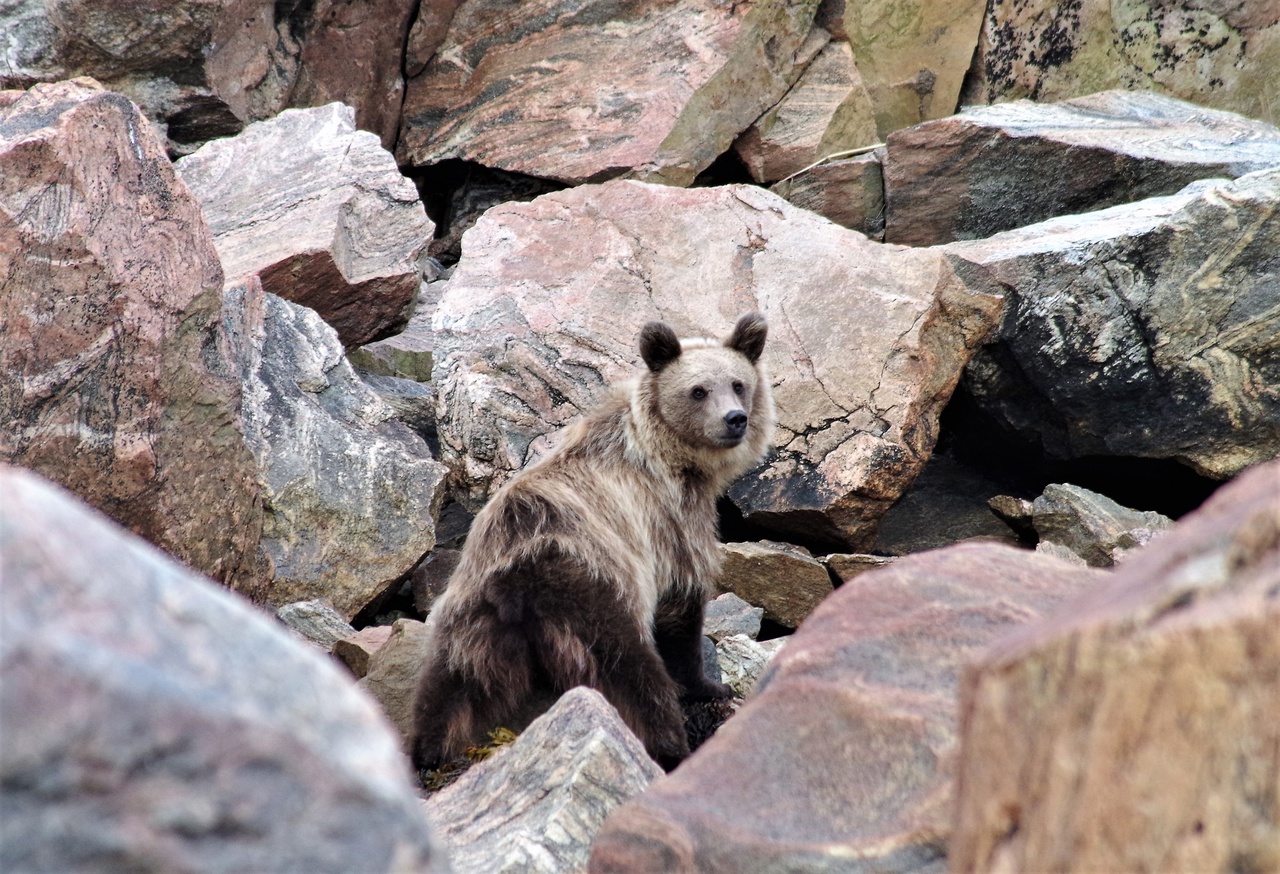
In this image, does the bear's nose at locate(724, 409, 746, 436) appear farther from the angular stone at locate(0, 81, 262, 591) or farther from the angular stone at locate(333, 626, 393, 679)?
the angular stone at locate(0, 81, 262, 591)

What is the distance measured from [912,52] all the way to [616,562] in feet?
26.9

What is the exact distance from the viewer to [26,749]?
135 centimetres

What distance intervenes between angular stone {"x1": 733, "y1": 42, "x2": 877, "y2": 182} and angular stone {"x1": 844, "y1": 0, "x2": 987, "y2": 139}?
0.65 metres

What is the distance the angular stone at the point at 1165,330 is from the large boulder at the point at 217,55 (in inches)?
235

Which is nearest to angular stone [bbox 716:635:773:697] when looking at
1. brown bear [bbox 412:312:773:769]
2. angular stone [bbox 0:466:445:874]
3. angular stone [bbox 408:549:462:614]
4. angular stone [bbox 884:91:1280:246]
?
brown bear [bbox 412:312:773:769]

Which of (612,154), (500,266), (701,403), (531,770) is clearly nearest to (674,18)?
(612,154)

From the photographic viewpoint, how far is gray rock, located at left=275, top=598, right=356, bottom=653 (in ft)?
20.2

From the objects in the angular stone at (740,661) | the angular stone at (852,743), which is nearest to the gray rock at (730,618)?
the angular stone at (740,661)

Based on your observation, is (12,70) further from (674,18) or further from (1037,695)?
(1037,695)

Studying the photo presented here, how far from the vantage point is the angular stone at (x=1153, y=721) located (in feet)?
4.98

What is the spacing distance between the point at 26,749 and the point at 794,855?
1503 mm

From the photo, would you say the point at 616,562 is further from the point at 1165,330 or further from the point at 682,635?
the point at 1165,330

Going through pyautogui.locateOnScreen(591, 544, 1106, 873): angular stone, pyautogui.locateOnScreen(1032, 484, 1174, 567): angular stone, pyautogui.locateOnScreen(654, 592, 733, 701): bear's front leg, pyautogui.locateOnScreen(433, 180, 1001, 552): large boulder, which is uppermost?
pyautogui.locateOnScreen(591, 544, 1106, 873): angular stone

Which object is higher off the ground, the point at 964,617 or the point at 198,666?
the point at 198,666
